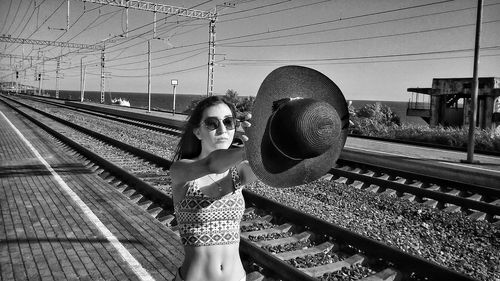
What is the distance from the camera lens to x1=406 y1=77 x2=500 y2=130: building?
2894cm

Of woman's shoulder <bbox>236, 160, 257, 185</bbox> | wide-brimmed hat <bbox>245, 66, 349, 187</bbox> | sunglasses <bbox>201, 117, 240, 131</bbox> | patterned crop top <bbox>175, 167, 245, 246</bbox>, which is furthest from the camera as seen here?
woman's shoulder <bbox>236, 160, 257, 185</bbox>

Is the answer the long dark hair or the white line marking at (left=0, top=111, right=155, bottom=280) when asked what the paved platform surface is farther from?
the long dark hair

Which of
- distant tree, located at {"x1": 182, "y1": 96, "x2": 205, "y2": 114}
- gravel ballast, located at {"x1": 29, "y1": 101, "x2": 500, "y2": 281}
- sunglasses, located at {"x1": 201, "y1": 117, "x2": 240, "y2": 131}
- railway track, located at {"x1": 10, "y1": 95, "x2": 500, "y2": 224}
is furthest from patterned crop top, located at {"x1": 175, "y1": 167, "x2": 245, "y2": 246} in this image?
railway track, located at {"x1": 10, "y1": 95, "x2": 500, "y2": 224}

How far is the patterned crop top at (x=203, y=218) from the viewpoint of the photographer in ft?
7.34

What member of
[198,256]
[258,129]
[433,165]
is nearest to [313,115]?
[258,129]

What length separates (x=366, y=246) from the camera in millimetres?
5637

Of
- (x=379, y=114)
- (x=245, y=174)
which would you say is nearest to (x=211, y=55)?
(x=379, y=114)

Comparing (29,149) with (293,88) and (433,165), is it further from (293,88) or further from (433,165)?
(293,88)

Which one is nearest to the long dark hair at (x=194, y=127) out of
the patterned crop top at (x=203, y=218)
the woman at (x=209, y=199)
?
the woman at (x=209, y=199)

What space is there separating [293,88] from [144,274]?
162 inches

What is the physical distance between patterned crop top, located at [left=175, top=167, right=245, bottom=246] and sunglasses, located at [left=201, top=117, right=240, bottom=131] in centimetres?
32

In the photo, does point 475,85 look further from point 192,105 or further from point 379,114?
point 379,114

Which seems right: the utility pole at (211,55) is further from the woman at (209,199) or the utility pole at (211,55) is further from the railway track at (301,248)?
the woman at (209,199)

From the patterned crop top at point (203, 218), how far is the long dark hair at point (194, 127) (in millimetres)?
199
